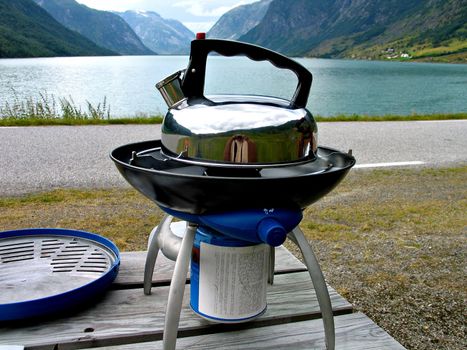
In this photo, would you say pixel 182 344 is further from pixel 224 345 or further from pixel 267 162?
pixel 267 162

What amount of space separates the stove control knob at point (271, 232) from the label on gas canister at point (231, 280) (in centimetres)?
19

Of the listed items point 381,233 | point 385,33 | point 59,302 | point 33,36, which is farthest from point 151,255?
point 385,33

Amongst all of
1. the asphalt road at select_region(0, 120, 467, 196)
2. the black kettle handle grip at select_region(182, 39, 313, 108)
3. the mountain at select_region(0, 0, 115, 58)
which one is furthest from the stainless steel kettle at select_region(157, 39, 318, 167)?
the mountain at select_region(0, 0, 115, 58)

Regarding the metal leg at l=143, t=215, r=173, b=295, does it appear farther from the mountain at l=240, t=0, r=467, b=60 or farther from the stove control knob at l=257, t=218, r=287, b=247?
the mountain at l=240, t=0, r=467, b=60

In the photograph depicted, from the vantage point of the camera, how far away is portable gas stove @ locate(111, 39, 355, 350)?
42.3 inches

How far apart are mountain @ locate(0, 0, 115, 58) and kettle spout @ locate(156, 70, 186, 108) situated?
273 ft

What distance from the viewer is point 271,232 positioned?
104cm

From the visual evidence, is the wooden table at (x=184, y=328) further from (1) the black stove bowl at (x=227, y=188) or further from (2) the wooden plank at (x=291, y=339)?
(1) the black stove bowl at (x=227, y=188)

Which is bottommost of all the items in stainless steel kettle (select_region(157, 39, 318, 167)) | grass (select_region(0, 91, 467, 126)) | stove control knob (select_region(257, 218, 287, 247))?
grass (select_region(0, 91, 467, 126))

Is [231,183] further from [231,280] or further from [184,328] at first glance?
[184,328]

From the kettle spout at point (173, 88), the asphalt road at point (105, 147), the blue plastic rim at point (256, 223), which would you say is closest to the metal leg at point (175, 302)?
the blue plastic rim at point (256, 223)

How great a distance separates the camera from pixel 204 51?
1277mm

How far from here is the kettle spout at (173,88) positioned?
4.41 ft

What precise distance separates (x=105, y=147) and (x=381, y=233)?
441cm
